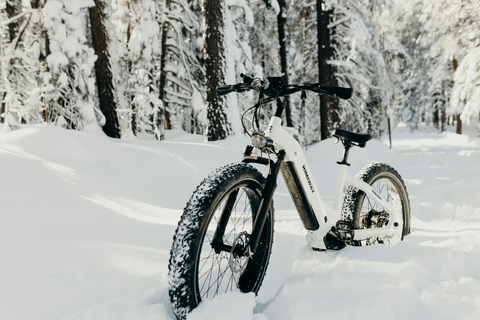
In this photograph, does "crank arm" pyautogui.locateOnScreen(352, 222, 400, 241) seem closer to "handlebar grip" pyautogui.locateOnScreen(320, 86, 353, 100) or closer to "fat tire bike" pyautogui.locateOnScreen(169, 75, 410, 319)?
"fat tire bike" pyautogui.locateOnScreen(169, 75, 410, 319)

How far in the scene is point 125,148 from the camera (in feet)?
21.1

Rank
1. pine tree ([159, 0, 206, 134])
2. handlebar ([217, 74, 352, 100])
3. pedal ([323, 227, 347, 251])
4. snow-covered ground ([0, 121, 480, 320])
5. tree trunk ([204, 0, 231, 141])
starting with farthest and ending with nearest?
1. pine tree ([159, 0, 206, 134])
2. tree trunk ([204, 0, 231, 141])
3. pedal ([323, 227, 347, 251])
4. handlebar ([217, 74, 352, 100])
5. snow-covered ground ([0, 121, 480, 320])

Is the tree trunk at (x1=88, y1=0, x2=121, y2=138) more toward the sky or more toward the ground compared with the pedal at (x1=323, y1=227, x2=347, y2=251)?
more toward the sky

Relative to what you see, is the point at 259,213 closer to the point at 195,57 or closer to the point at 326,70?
the point at 326,70

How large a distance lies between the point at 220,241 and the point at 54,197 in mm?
2578

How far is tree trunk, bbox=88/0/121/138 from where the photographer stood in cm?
984

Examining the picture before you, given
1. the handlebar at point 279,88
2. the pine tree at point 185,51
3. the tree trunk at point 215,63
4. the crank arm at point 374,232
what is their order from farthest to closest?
the pine tree at point 185,51
the tree trunk at point 215,63
the crank arm at point 374,232
the handlebar at point 279,88

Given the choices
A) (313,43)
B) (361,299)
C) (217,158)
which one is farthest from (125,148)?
(313,43)

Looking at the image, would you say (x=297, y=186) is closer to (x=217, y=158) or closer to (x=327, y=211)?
(x=327, y=211)

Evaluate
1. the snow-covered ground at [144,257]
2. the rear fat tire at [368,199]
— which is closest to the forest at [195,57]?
the snow-covered ground at [144,257]

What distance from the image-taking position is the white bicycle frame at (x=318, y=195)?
2.40 m

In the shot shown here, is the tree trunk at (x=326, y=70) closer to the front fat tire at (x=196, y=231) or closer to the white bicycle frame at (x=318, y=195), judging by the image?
the white bicycle frame at (x=318, y=195)

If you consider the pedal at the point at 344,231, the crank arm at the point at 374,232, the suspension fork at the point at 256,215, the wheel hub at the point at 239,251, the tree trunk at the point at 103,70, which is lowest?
the crank arm at the point at 374,232

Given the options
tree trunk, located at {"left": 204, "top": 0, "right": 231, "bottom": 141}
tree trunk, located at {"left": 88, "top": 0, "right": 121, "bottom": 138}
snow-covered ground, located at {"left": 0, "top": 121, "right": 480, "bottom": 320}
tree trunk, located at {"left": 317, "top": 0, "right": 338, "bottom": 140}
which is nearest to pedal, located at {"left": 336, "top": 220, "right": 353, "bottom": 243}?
snow-covered ground, located at {"left": 0, "top": 121, "right": 480, "bottom": 320}
